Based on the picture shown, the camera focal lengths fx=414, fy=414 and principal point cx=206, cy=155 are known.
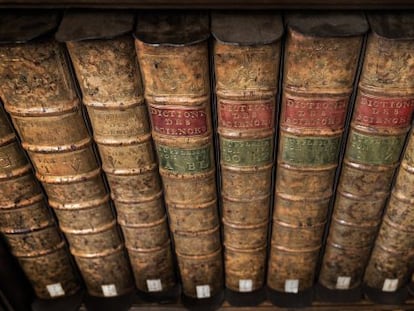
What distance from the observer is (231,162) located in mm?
1030

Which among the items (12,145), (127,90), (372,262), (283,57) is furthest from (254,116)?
(372,262)

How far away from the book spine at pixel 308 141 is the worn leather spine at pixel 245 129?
3cm

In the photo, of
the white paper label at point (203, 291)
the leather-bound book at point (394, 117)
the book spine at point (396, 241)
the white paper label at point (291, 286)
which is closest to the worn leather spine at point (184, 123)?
the white paper label at point (203, 291)

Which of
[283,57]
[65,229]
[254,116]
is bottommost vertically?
[65,229]

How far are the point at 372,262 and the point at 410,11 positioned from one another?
2.60 ft

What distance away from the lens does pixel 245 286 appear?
1.39 meters

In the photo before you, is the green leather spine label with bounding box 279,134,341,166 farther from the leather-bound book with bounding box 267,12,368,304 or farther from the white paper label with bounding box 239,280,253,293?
the white paper label with bounding box 239,280,253,293

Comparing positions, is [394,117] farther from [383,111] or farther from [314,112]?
[314,112]

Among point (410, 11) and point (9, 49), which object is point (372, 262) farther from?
point (9, 49)

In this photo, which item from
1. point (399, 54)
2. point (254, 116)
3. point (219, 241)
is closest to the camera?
point (399, 54)

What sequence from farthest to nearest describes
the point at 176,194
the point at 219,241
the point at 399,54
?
the point at 219,241 < the point at 176,194 < the point at 399,54

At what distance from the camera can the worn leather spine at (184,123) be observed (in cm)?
83

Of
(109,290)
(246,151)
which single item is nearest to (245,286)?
(109,290)

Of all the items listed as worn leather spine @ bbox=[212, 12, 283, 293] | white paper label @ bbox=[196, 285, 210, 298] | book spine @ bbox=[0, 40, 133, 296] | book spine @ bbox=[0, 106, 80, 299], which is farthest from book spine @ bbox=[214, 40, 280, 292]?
book spine @ bbox=[0, 106, 80, 299]
